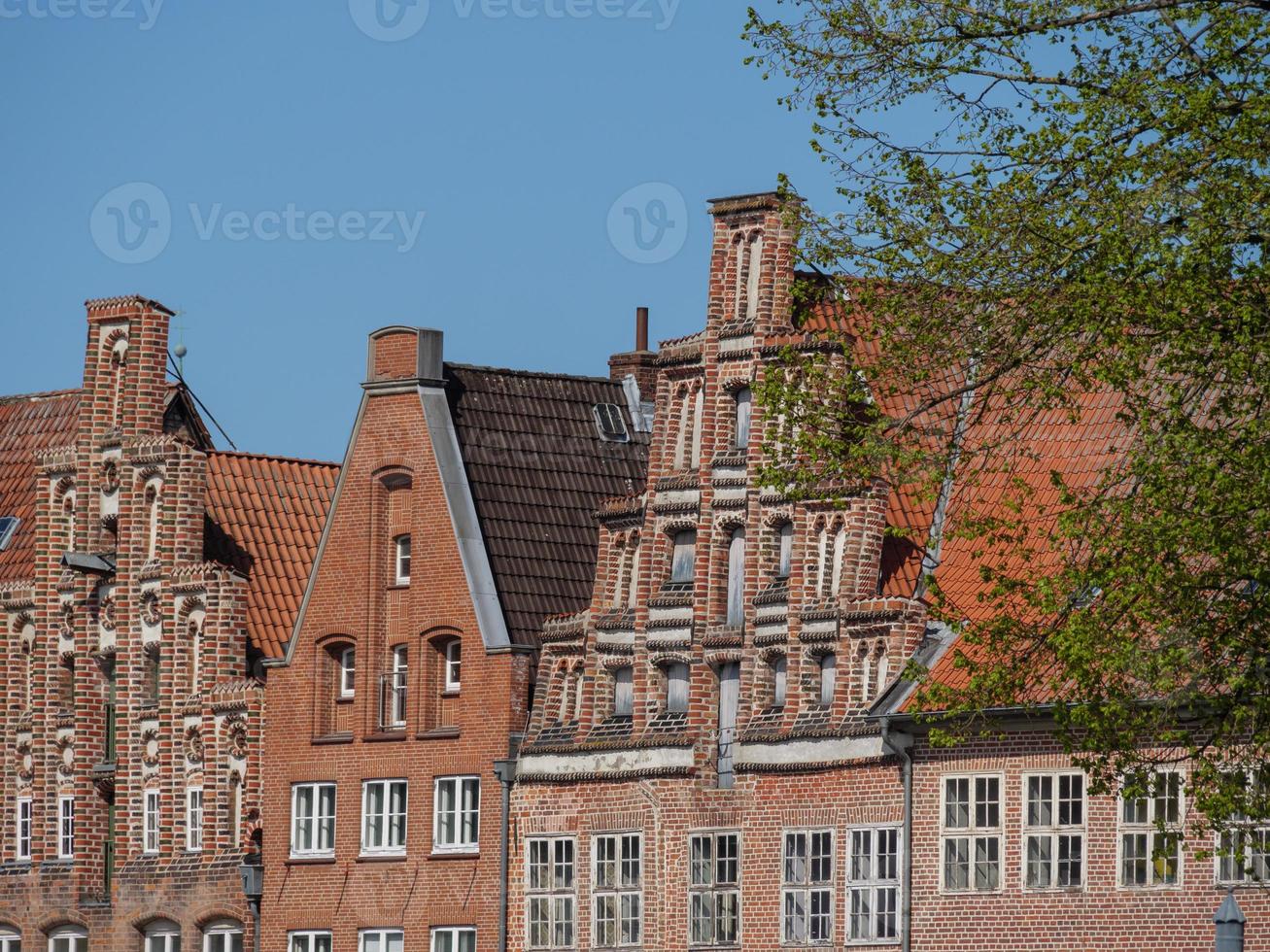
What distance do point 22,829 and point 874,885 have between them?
21.6 m

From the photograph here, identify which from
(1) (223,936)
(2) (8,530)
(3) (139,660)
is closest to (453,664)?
(1) (223,936)

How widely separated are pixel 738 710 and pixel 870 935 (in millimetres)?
4583

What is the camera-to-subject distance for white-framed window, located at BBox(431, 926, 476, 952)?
170ft

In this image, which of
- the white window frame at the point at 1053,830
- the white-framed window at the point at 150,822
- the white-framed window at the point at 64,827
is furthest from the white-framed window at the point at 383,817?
the white window frame at the point at 1053,830

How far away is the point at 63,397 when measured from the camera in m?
67.6

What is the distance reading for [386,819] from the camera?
5378 cm

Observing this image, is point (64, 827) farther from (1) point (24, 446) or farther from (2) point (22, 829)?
(1) point (24, 446)

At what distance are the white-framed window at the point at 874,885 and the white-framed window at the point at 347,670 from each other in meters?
12.0

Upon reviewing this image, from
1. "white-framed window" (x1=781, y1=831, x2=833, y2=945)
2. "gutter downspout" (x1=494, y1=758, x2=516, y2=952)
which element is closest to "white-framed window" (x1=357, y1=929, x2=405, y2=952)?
"gutter downspout" (x1=494, y1=758, x2=516, y2=952)

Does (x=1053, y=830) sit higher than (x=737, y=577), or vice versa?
(x=737, y=577)

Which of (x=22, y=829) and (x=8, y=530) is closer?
(x=22, y=829)

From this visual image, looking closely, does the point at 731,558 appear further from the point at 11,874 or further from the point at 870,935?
the point at 11,874

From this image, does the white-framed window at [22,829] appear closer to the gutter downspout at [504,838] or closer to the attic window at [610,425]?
the gutter downspout at [504,838]

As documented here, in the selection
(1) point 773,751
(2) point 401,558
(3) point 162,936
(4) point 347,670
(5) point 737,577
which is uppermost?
(2) point 401,558
